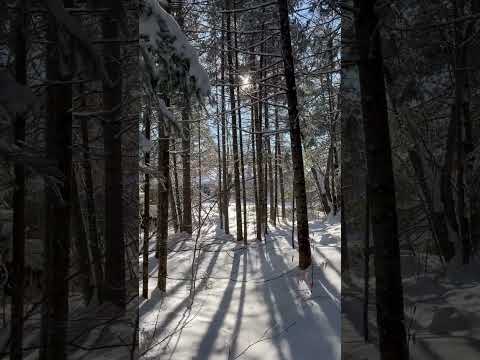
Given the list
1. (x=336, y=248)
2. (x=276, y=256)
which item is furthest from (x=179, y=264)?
(x=336, y=248)

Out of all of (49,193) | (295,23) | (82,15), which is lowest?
(49,193)

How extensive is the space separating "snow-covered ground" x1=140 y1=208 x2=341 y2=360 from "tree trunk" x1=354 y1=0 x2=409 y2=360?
124cm

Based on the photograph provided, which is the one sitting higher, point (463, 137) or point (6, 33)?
point (6, 33)

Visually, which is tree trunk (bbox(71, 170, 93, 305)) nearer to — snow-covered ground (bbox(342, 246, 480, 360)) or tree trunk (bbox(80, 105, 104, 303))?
tree trunk (bbox(80, 105, 104, 303))

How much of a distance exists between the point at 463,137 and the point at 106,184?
8.87 feet

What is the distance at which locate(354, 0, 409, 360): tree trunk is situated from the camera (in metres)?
2.10

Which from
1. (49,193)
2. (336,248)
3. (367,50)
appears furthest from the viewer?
(336,248)

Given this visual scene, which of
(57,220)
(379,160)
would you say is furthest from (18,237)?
(379,160)

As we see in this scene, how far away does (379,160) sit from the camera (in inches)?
83.4

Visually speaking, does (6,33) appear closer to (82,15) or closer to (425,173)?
(82,15)

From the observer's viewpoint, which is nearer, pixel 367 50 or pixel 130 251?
pixel 367 50

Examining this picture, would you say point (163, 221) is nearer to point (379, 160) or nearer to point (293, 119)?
point (293, 119)

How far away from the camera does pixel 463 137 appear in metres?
2.35

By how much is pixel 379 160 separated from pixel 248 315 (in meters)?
2.45
